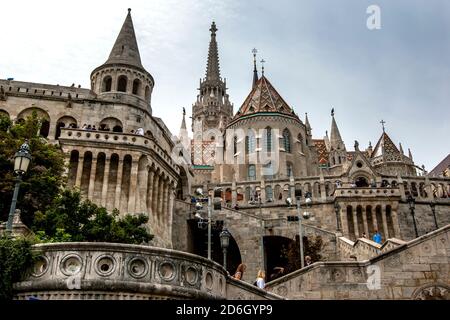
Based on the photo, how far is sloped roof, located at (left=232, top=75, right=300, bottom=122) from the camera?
148ft

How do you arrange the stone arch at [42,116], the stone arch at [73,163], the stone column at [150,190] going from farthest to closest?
the stone arch at [42,116], the stone column at [150,190], the stone arch at [73,163]

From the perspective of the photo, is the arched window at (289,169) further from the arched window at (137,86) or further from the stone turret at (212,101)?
the stone turret at (212,101)

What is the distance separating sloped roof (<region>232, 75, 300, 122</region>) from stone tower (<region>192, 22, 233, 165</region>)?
20018 millimetres

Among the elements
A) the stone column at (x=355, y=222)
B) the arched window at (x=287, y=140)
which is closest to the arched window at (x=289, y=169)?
the arched window at (x=287, y=140)

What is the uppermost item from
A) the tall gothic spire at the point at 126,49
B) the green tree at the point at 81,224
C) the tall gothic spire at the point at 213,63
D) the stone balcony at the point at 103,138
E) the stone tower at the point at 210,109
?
the tall gothic spire at the point at 213,63

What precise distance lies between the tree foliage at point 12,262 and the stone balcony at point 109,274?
0.43ft

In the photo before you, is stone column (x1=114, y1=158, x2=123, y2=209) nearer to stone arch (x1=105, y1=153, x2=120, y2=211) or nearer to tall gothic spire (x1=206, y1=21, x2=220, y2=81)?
stone arch (x1=105, y1=153, x2=120, y2=211)

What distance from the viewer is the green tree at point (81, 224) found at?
15727 mm

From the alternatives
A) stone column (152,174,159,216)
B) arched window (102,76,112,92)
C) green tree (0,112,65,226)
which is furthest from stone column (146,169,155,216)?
arched window (102,76,112,92)

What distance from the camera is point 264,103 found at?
45.7 m

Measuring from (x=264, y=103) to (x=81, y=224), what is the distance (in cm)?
3137

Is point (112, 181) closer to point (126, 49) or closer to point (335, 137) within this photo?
point (126, 49)

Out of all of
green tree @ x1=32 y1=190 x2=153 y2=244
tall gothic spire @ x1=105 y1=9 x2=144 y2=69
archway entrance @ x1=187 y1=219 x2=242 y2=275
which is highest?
tall gothic spire @ x1=105 y1=9 x2=144 y2=69
